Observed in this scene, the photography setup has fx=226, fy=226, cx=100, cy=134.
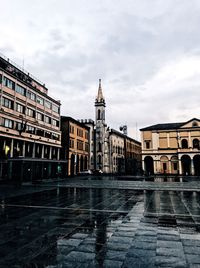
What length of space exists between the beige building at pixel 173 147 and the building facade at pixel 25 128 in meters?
29.5

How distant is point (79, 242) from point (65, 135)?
57.4 metres

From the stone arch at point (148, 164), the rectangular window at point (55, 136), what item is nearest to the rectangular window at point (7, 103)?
the rectangular window at point (55, 136)

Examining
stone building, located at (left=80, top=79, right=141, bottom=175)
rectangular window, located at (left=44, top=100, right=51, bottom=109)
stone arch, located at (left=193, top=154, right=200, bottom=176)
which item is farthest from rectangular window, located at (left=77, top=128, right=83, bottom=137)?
stone arch, located at (left=193, top=154, right=200, bottom=176)

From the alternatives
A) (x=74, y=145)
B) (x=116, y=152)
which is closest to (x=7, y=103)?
(x=74, y=145)

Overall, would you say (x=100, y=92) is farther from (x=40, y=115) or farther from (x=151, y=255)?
(x=151, y=255)

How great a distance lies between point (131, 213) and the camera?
34.7 feet

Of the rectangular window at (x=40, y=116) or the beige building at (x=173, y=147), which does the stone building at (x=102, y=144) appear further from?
the rectangular window at (x=40, y=116)

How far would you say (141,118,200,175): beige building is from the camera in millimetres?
67062

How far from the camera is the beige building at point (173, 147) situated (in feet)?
220

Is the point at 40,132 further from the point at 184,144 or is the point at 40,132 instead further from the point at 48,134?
the point at 184,144

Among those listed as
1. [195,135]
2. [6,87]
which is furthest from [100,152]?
[6,87]

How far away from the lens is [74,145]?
217ft

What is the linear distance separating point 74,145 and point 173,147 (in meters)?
30.2

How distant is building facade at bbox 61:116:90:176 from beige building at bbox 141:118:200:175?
757 inches
